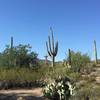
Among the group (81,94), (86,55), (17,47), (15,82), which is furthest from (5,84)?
(86,55)

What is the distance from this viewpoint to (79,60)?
27.2m

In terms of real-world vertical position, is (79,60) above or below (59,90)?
above

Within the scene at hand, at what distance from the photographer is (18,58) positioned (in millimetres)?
25344

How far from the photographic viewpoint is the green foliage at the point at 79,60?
25.8 meters

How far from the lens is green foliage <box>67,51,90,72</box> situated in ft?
84.5

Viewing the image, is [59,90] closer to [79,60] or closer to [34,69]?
[34,69]

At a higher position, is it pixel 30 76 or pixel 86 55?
pixel 86 55

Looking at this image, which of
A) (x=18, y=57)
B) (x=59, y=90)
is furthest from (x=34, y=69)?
(x=59, y=90)

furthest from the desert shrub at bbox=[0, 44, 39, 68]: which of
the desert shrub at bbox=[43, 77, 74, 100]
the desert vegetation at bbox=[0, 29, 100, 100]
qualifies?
the desert shrub at bbox=[43, 77, 74, 100]

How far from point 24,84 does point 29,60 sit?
8048 mm

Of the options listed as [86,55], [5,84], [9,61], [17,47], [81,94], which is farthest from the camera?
[86,55]

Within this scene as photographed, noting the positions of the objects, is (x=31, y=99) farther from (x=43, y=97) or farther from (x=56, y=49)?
(x=56, y=49)

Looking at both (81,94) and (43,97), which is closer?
(81,94)

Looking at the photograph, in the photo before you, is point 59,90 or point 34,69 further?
point 34,69
